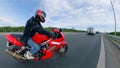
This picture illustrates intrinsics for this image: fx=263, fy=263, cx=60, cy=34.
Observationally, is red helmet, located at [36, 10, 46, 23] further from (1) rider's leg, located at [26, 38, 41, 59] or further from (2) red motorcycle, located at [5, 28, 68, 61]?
(1) rider's leg, located at [26, 38, 41, 59]

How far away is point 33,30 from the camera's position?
9.45 m

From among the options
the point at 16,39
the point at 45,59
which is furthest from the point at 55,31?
the point at 16,39

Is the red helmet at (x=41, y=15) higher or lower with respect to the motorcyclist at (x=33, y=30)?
higher

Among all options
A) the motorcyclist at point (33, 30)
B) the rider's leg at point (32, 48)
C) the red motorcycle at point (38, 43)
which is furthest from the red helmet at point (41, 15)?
the rider's leg at point (32, 48)

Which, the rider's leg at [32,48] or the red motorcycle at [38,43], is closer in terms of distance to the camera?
the rider's leg at [32,48]

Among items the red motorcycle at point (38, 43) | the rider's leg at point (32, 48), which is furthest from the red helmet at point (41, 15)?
the rider's leg at point (32, 48)

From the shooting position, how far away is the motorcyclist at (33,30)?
920 centimetres

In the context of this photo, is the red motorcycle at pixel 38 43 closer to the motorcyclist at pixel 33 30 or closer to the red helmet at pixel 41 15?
the motorcyclist at pixel 33 30

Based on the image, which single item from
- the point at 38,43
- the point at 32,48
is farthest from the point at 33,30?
the point at 32,48

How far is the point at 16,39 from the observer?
9492 mm

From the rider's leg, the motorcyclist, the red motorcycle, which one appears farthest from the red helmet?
the rider's leg

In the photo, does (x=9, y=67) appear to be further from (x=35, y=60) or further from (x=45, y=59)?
(x=45, y=59)

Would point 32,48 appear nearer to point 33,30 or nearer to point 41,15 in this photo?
point 33,30

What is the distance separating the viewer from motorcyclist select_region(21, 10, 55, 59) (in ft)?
30.2
